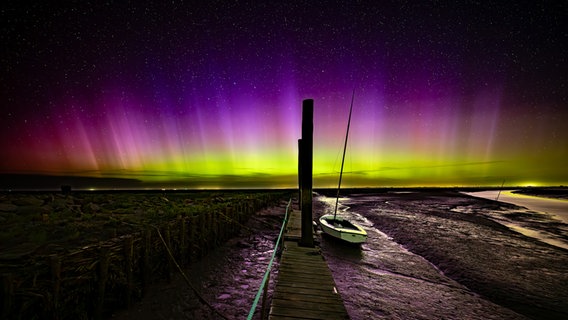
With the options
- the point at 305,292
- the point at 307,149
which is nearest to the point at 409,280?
the point at 305,292

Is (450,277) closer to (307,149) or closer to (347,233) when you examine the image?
(347,233)

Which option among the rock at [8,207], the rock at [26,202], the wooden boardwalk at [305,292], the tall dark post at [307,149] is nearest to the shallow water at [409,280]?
the wooden boardwalk at [305,292]

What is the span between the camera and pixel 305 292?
20.6 ft

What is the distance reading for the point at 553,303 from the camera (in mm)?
9156

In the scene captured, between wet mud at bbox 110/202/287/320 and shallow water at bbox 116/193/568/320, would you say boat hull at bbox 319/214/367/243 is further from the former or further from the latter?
wet mud at bbox 110/202/287/320

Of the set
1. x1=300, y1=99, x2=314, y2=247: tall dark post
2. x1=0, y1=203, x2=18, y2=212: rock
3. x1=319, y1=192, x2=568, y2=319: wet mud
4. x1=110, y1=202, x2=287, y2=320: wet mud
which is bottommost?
x1=319, y1=192, x2=568, y2=319: wet mud

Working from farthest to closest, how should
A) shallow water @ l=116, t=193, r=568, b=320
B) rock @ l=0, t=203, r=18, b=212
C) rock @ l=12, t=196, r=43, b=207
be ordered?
rock @ l=12, t=196, r=43, b=207
rock @ l=0, t=203, r=18, b=212
shallow water @ l=116, t=193, r=568, b=320

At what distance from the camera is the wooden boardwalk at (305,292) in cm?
527

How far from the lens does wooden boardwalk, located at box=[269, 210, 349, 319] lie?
17.3 ft

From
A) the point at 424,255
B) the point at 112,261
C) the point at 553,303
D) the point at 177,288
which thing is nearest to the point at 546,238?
the point at 424,255

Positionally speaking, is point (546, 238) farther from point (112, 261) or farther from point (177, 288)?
point (112, 261)

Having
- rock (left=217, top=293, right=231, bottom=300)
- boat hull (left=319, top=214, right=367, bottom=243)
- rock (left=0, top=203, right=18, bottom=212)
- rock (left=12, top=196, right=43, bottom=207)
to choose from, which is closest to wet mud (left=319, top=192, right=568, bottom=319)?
boat hull (left=319, top=214, right=367, bottom=243)

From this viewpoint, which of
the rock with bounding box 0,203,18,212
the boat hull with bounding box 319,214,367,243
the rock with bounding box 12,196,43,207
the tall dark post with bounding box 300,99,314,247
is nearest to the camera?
the tall dark post with bounding box 300,99,314,247

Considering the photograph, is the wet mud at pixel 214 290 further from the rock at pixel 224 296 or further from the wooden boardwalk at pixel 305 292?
the wooden boardwalk at pixel 305 292
